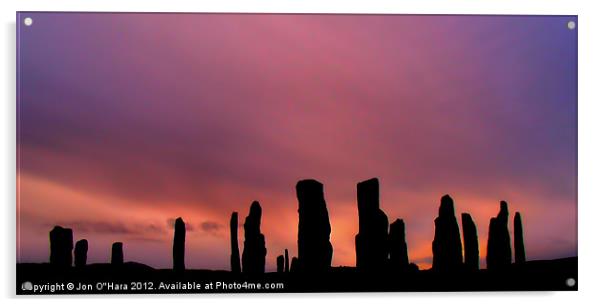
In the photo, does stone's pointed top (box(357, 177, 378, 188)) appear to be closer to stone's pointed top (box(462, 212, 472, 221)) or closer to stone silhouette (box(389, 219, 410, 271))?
stone silhouette (box(389, 219, 410, 271))

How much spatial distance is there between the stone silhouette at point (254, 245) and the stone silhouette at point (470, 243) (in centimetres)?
158

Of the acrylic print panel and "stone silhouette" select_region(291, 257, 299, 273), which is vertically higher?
the acrylic print panel

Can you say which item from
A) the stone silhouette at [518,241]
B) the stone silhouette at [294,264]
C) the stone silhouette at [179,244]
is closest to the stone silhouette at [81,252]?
the stone silhouette at [179,244]

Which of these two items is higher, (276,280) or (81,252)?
(81,252)

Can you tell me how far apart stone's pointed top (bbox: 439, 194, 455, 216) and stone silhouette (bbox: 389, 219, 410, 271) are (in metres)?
0.33

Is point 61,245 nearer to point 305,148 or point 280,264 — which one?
point 280,264

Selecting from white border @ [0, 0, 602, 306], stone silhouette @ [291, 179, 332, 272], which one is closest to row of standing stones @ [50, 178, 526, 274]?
stone silhouette @ [291, 179, 332, 272]

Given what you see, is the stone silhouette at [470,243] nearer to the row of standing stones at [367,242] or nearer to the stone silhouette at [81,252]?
the row of standing stones at [367,242]

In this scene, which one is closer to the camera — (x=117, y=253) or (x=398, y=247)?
(x=117, y=253)

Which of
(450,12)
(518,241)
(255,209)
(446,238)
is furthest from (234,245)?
(450,12)

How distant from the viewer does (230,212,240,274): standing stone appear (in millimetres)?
6309

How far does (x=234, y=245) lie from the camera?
6.32 m

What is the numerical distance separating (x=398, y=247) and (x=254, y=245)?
3.73 feet
